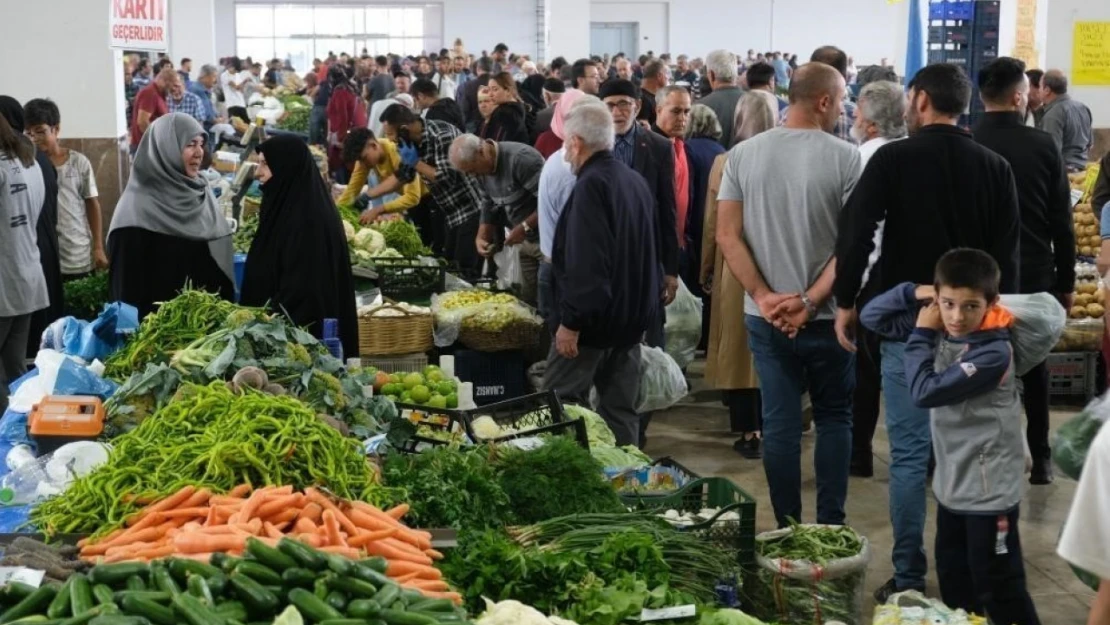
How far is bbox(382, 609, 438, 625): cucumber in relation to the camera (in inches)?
120

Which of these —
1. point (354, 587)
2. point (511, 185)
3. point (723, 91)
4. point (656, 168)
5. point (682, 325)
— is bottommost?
point (682, 325)

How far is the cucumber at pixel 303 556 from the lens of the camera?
3199 mm

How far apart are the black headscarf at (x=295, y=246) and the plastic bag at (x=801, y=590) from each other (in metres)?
2.46

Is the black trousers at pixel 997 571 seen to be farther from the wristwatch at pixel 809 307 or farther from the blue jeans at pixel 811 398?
the wristwatch at pixel 809 307

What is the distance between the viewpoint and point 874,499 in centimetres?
692

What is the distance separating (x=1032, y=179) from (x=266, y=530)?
161 inches

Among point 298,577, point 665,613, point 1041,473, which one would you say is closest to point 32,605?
point 298,577

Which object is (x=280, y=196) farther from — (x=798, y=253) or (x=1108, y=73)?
(x=1108, y=73)

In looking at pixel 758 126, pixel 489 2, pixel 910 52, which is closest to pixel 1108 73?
pixel 910 52

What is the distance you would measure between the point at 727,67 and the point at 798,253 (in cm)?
454

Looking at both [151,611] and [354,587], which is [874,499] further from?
[151,611]

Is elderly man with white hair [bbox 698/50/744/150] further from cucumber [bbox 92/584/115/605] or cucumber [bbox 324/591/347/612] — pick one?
cucumber [bbox 92/584/115/605]

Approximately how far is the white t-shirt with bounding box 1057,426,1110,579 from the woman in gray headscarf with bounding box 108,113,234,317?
509cm

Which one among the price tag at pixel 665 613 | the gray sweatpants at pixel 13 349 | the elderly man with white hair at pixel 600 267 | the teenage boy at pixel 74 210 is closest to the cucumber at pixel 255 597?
the price tag at pixel 665 613
